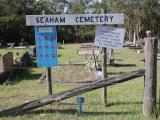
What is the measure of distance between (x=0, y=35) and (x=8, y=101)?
43.6 metres

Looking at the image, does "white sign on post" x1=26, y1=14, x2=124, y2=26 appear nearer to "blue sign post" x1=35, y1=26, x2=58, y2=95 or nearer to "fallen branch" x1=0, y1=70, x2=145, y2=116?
"blue sign post" x1=35, y1=26, x2=58, y2=95

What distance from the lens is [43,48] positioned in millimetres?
9055

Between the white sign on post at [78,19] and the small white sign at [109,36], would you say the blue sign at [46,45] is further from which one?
the small white sign at [109,36]

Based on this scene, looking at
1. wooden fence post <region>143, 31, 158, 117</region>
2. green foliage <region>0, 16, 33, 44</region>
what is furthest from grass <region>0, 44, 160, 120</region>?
green foliage <region>0, 16, 33, 44</region>

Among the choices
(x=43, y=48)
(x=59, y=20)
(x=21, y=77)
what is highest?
(x=59, y=20)

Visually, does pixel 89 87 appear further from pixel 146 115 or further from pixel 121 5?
pixel 121 5

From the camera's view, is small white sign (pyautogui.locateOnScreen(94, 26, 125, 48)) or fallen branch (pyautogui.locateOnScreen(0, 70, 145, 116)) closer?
fallen branch (pyautogui.locateOnScreen(0, 70, 145, 116))

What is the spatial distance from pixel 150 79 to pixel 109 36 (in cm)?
187

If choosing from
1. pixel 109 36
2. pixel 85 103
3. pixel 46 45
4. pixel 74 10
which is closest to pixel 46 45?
pixel 46 45

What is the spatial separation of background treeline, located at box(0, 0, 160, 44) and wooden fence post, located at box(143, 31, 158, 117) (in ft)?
98.1

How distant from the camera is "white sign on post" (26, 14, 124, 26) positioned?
28.8 feet

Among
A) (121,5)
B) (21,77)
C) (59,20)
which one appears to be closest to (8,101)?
(59,20)

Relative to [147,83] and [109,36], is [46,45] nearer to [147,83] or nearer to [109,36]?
[109,36]

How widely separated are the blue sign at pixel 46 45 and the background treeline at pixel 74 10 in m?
28.4
